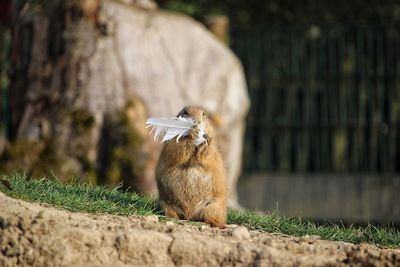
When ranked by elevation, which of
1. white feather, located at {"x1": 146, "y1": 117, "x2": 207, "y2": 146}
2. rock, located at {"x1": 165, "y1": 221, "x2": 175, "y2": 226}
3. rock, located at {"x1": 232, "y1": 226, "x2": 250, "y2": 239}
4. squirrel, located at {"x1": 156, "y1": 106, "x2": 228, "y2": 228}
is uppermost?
white feather, located at {"x1": 146, "y1": 117, "x2": 207, "y2": 146}

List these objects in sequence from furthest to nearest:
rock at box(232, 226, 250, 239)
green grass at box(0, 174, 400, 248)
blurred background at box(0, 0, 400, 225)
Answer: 1. blurred background at box(0, 0, 400, 225)
2. green grass at box(0, 174, 400, 248)
3. rock at box(232, 226, 250, 239)

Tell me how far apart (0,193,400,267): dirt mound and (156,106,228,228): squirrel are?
3.08 feet

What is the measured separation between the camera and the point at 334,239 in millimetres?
8359

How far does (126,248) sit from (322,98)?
9344 mm

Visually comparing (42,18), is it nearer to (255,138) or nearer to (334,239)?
(255,138)

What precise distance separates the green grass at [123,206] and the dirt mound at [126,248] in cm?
67

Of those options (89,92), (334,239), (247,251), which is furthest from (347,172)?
(247,251)

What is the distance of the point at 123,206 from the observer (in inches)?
328

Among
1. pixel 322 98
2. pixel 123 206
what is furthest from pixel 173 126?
pixel 322 98

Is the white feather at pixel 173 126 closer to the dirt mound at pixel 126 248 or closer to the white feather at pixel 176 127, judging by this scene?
the white feather at pixel 176 127

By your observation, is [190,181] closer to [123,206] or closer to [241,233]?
[123,206]

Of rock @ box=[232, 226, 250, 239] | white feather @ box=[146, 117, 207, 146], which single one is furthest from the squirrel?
rock @ box=[232, 226, 250, 239]

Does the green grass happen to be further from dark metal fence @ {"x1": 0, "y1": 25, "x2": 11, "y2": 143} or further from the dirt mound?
dark metal fence @ {"x1": 0, "y1": 25, "x2": 11, "y2": 143}

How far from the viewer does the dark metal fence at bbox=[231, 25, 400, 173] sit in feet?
52.5
